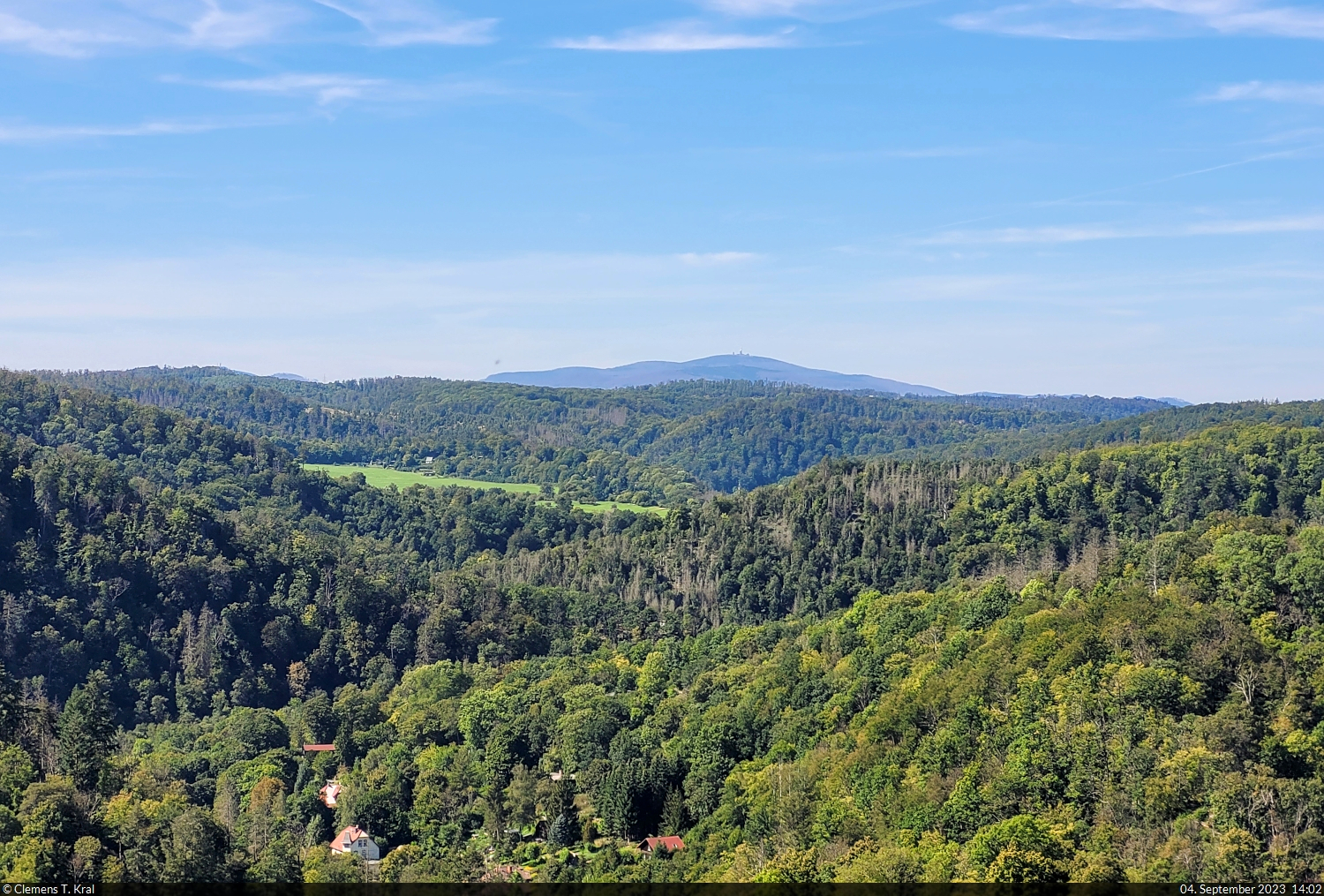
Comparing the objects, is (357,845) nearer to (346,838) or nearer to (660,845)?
(346,838)

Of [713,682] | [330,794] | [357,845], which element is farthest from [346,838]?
[713,682]

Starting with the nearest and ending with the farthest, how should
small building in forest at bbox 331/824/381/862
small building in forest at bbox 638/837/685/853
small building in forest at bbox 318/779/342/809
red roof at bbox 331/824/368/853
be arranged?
1. small building in forest at bbox 638/837/685/853
2. small building in forest at bbox 331/824/381/862
3. red roof at bbox 331/824/368/853
4. small building in forest at bbox 318/779/342/809

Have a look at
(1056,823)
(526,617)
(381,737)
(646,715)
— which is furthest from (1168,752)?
(526,617)

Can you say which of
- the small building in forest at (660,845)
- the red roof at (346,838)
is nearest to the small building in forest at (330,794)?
the red roof at (346,838)

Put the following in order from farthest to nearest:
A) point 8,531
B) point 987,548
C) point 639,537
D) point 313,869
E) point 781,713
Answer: point 639,537 < point 987,548 < point 8,531 < point 781,713 < point 313,869

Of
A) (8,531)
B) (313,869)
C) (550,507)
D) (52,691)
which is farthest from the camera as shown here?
(550,507)

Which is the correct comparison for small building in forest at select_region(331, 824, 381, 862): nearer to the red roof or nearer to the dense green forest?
the red roof

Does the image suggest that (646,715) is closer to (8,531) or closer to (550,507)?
(8,531)

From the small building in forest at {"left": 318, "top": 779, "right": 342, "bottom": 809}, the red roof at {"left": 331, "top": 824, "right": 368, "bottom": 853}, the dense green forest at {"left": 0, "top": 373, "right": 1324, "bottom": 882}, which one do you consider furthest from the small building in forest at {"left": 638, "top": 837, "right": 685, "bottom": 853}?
the small building in forest at {"left": 318, "top": 779, "right": 342, "bottom": 809}
